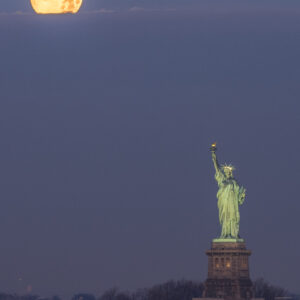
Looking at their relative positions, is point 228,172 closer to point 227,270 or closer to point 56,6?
point 227,270

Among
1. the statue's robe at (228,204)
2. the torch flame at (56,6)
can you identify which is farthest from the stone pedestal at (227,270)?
the torch flame at (56,6)

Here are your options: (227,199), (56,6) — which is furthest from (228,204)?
(56,6)

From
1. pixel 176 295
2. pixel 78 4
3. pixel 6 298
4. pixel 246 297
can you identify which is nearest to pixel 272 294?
pixel 176 295

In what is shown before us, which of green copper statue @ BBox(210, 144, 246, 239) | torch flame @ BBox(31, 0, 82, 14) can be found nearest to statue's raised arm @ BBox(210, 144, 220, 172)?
green copper statue @ BBox(210, 144, 246, 239)

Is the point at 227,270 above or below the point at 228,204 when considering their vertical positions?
below

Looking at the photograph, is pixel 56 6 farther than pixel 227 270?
No

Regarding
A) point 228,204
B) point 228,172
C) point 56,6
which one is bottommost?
point 56,6

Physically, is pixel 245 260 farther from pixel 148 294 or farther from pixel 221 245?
pixel 148 294

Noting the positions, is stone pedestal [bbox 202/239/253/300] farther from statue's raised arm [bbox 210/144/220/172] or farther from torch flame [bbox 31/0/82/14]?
torch flame [bbox 31/0/82/14]
